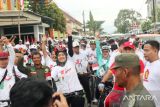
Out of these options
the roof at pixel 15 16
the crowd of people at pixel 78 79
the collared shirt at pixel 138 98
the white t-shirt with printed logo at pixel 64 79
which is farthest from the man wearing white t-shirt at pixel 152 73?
the roof at pixel 15 16

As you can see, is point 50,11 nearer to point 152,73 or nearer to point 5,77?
point 5,77

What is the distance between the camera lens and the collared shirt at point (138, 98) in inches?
133

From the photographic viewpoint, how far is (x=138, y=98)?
342 cm

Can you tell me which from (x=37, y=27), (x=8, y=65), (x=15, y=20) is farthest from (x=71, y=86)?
(x=37, y=27)

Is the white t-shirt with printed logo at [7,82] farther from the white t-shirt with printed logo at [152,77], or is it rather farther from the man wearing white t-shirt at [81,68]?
the man wearing white t-shirt at [81,68]

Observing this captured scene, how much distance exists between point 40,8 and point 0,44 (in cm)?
4274

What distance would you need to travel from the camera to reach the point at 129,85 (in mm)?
3607

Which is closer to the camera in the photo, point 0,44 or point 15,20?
point 0,44

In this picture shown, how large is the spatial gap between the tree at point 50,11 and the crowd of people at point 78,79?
35.7 m

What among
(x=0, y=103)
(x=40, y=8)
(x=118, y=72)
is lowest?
(x=0, y=103)

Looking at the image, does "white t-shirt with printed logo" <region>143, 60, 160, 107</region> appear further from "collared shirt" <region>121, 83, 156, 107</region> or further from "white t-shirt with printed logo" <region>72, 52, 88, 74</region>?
"white t-shirt with printed logo" <region>72, 52, 88, 74</region>

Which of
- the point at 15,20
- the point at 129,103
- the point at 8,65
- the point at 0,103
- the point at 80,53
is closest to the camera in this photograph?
the point at 129,103

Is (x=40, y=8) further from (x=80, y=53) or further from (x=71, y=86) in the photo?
(x=71, y=86)

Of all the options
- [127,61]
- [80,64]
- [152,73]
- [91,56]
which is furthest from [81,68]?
[127,61]
